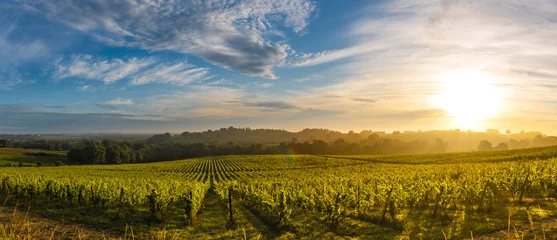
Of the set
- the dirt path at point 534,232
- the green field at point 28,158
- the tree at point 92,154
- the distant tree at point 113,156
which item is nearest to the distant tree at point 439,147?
the distant tree at point 113,156

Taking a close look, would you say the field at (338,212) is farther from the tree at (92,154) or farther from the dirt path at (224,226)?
the tree at (92,154)

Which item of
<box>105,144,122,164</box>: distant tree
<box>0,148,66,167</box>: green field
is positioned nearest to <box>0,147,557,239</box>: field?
<box>0,148,66,167</box>: green field

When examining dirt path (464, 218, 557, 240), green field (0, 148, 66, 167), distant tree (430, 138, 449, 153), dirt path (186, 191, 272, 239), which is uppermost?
distant tree (430, 138, 449, 153)

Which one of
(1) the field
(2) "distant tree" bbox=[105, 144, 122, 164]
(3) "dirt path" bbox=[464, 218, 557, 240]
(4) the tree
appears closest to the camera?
(3) "dirt path" bbox=[464, 218, 557, 240]

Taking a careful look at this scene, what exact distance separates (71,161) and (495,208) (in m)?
136

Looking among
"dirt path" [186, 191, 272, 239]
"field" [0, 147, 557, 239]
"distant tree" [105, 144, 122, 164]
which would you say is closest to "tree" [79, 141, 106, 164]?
"distant tree" [105, 144, 122, 164]

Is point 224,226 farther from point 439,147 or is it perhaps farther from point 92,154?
point 439,147

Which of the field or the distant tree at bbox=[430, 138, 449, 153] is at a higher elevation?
the distant tree at bbox=[430, 138, 449, 153]

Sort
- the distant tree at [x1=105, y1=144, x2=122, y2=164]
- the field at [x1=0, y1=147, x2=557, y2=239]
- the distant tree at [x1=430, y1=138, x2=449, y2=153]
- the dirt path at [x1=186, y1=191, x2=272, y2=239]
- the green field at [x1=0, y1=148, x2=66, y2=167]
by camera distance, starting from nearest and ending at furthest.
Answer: the field at [x1=0, y1=147, x2=557, y2=239], the dirt path at [x1=186, y1=191, x2=272, y2=239], the green field at [x1=0, y1=148, x2=66, y2=167], the distant tree at [x1=105, y1=144, x2=122, y2=164], the distant tree at [x1=430, y1=138, x2=449, y2=153]

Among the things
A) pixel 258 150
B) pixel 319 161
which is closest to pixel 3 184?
pixel 319 161

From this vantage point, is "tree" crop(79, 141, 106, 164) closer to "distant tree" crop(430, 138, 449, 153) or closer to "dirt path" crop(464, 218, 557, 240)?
"dirt path" crop(464, 218, 557, 240)

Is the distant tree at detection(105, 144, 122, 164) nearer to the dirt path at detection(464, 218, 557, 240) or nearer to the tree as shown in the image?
the tree

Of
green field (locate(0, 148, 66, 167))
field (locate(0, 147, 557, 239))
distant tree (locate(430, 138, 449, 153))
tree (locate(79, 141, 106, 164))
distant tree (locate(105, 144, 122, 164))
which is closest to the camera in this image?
field (locate(0, 147, 557, 239))

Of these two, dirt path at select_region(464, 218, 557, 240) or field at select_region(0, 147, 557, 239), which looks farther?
field at select_region(0, 147, 557, 239)
